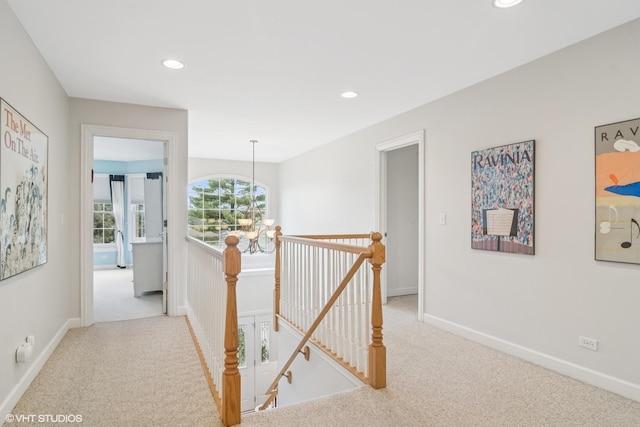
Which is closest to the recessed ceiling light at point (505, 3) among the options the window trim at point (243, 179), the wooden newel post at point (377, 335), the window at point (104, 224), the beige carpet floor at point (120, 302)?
the wooden newel post at point (377, 335)

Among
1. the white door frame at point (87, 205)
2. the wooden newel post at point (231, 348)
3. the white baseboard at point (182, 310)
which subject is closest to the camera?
the wooden newel post at point (231, 348)

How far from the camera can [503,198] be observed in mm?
3082

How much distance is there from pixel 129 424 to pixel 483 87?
3.71 metres

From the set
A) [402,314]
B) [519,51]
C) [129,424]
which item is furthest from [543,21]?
[129,424]

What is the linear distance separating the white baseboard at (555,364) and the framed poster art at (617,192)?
0.80 meters

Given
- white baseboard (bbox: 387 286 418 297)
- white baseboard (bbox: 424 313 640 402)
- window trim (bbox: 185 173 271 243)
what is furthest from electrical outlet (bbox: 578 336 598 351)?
window trim (bbox: 185 173 271 243)

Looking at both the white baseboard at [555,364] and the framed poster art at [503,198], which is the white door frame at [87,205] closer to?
the framed poster art at [503,198]

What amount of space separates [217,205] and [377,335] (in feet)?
21.8

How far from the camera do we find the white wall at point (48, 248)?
210 cm

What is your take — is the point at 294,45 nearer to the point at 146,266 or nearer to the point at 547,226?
the point at 547,226

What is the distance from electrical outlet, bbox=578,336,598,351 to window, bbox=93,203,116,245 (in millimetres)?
8775

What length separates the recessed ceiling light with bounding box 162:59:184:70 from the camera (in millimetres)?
2887

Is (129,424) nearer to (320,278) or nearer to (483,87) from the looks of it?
(320,278)

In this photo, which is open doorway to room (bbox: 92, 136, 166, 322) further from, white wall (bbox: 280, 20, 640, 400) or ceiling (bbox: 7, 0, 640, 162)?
white wall (bbox: 280, 20, 640, 400)
